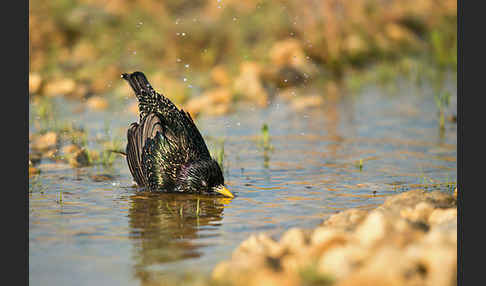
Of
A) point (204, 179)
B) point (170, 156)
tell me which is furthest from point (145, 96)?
point (204, 179)

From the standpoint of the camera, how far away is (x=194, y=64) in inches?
491

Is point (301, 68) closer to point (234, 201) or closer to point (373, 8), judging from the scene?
point (373, 8)

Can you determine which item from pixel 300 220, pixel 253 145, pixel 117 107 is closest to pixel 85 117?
pixel 117 107

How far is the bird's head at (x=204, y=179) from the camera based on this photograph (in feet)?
20.7

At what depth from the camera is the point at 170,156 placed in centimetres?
660

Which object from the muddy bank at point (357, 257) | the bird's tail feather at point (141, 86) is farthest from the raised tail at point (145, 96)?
the muddy bank at point (357, 257)

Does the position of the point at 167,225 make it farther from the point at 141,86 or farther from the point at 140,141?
the point at 141,86

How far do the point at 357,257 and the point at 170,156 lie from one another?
3.25 m

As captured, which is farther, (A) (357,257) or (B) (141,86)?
(B) (141,86)

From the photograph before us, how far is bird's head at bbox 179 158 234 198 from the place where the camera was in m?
6.32

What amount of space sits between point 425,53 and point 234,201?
7.91 metres

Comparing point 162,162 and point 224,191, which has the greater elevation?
point 162,162

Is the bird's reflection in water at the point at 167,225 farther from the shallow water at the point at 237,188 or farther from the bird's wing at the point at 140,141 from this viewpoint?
the bird's wing at the point at 140,141

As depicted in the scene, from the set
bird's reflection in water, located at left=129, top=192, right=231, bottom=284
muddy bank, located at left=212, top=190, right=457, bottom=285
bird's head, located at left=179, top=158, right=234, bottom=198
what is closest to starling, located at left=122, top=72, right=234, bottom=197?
bird's head, located at left=179, top=158, right=234, bottom=198
